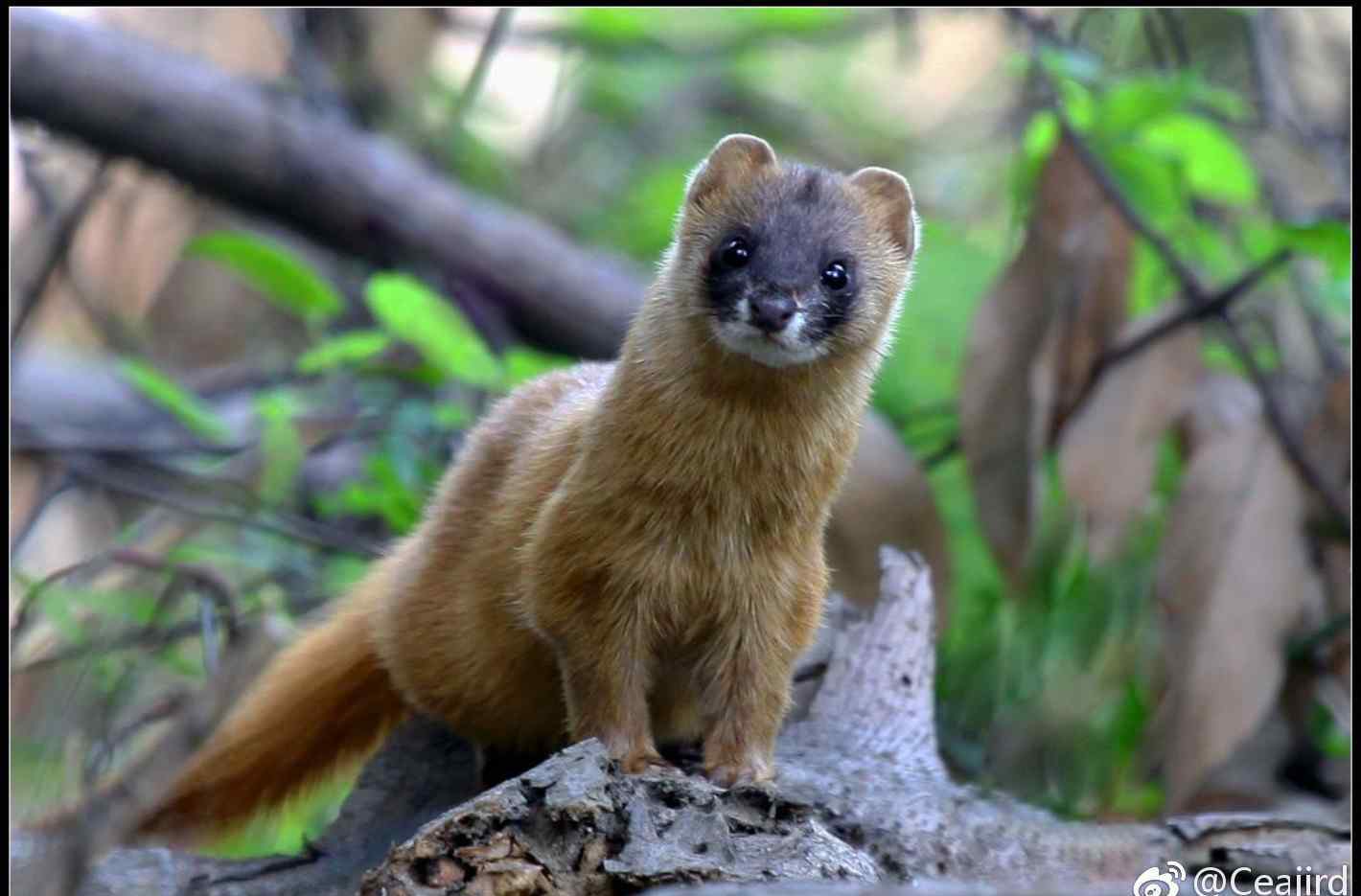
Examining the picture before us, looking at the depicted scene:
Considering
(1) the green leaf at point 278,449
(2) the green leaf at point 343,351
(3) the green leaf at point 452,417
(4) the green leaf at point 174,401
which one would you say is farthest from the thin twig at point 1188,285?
(4) the green leaf at point 174,401

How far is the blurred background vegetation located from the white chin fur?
51.8 inches

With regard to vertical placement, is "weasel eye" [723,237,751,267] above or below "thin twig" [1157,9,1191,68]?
below

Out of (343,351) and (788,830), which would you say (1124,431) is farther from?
(788,830)

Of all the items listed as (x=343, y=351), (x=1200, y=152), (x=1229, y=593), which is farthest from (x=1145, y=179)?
(x=343, y=351)

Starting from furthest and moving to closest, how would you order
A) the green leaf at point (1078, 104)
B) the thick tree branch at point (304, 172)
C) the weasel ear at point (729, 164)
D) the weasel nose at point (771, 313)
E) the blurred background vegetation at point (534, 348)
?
the thick tree branch at point (304, 172) → the green leaf at point (1078, 104) → the blurred background vegetation at point (534, 348) → the weasel ear at point (729, 164) → the weasel nose at point (771, 313)

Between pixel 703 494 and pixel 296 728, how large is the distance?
1.44 meters

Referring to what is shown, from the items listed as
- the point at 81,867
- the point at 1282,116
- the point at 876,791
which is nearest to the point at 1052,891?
the point at 81,867

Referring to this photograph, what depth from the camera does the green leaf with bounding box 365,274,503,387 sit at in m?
5.13

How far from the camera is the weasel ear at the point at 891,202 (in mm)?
3617

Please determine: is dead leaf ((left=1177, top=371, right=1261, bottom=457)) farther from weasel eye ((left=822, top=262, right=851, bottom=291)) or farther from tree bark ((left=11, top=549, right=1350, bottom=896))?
weasel eye ((left=822, top=262, right=851, bottom=291))

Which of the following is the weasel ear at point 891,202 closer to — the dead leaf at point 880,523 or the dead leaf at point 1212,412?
the dead leaf at point 880,523

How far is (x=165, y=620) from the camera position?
17.1ft

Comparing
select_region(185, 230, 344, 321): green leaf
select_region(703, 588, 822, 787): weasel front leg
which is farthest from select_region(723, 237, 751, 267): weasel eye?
select_region(185, 230, 344, 321): green leaf

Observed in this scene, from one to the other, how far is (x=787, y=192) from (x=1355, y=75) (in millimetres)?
3789
